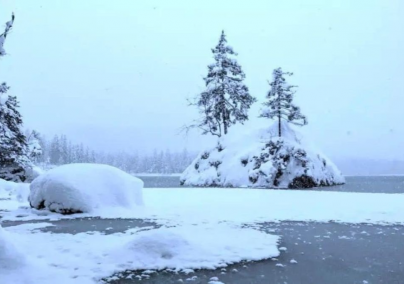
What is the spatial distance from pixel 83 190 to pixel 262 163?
74.0 ft

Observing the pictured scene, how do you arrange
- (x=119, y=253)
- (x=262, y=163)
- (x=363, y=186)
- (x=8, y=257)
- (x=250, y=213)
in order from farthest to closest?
(x=363, y=186), (x=262, y=163), (x=250, y=213), (x=119, y=253), (x=8, y=257)

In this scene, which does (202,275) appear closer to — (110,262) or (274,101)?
(110,262)

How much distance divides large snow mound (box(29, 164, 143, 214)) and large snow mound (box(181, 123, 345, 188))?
19842mm

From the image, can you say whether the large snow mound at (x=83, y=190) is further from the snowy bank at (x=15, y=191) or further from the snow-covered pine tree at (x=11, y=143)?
the snow-covered pine tree at (x=11, y=143)

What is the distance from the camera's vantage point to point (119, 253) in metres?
6.12

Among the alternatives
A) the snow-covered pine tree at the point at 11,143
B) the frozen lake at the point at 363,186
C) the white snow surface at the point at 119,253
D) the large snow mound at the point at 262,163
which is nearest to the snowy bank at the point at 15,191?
the white snow surface at the point at 119,253

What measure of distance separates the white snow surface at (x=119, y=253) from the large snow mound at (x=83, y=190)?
417 cm

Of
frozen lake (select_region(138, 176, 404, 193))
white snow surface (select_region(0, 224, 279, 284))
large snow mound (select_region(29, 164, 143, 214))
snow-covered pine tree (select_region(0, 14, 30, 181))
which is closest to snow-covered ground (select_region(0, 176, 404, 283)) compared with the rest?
white snow surface (select_region(0, 224, 279, 284))

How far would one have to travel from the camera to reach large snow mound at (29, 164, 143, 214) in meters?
12.2

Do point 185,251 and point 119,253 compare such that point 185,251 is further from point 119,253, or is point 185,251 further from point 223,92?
point 223,92

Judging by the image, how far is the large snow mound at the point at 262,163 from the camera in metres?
32.4

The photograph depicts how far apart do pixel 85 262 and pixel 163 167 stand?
130 m

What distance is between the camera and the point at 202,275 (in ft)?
17.3

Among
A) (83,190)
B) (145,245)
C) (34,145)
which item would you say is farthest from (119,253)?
(34,145)
